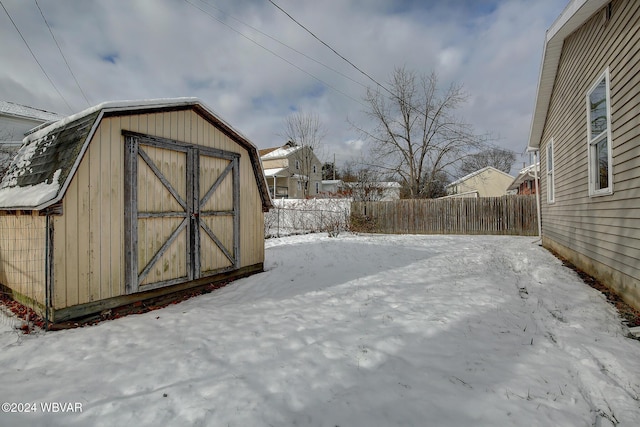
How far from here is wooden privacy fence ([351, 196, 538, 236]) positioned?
12664 mm

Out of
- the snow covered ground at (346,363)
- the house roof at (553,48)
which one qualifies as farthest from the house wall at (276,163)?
the snow covered ground at (346,363)

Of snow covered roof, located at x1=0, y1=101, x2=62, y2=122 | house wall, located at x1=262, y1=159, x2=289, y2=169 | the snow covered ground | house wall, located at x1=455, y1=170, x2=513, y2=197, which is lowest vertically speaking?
the snow covered ground

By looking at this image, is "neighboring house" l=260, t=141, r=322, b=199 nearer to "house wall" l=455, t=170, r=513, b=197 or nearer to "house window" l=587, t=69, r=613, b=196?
"house wall" l=455, t=170, r=513, b=197

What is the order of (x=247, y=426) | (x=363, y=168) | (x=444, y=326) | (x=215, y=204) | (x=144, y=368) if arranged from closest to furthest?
→ 1. (x=247, y=426)
2. (x=144, y=368)
3. (x=444, y=326)
4. (x=215, y=204)
5. (x=363, y=168)

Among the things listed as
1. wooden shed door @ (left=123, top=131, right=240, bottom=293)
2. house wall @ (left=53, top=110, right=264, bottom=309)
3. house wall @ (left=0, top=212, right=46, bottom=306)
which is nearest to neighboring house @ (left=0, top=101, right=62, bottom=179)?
house wall @ (left=0, top=212, right=46, bottom=306)

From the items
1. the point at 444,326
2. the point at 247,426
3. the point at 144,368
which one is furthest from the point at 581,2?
the point at 144,368

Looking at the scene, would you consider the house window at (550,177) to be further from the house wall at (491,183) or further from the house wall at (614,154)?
the house wall at (491,183)

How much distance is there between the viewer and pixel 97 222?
384 centimetres

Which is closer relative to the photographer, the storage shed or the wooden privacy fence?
the storage shed

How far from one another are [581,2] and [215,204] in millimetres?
6919

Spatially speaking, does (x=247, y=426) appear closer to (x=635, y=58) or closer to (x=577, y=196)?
(x=635, y=58)

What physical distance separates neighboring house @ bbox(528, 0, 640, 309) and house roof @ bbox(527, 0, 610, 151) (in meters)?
0.02

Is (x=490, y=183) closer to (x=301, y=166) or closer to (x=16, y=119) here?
(x=301, y=166)

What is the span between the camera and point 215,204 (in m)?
5.50
